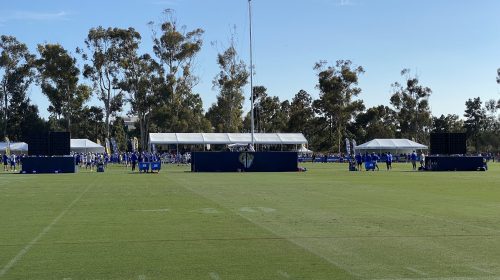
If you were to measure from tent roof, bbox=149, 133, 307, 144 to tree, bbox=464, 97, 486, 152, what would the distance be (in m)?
51.0

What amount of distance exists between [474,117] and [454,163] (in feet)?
261

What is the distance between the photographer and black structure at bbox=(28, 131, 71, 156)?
4626cm

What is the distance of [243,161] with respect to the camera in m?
48.1

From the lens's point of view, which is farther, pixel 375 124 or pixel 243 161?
pixel 375 124

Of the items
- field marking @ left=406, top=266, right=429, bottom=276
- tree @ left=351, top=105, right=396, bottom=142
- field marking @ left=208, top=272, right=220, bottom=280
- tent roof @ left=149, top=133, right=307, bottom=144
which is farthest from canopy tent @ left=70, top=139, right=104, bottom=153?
field marking @ left=406, top=266, right=429, bottom=276

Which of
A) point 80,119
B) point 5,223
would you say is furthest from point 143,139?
point 5,223

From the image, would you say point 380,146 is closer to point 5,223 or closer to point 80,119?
point 80,119

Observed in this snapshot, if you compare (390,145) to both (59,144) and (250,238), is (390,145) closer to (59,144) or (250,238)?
(59,144)

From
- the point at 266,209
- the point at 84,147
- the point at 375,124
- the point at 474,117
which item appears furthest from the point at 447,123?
the point at 266,209

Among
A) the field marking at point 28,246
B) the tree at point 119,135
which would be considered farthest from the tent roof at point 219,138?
the field marking at point 28,246

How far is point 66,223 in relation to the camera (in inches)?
572

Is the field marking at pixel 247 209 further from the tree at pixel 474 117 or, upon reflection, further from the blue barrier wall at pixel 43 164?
the tree at pixel 474 117

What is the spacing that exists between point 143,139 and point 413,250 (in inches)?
3379

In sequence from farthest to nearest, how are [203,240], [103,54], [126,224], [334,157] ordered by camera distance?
[103,54]
[334,157]
[126,224]
[203,240]
